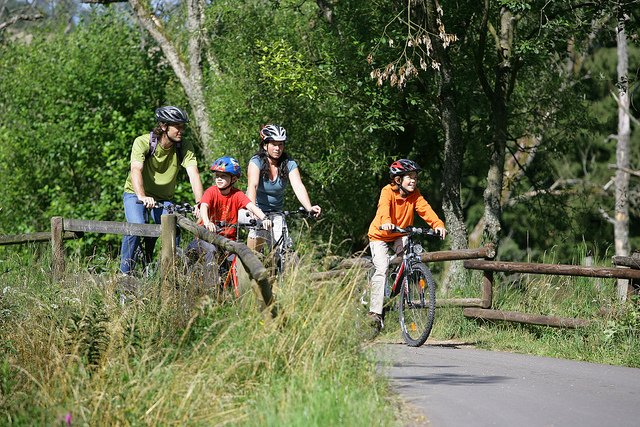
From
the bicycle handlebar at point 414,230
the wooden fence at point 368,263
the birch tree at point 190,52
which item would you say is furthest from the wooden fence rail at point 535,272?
the birch tree at point 190,52

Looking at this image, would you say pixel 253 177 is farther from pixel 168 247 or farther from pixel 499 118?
pixel 499 118

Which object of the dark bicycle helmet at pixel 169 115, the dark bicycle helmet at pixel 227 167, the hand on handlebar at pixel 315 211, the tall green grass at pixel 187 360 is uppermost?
the dark bicycle helmet at pixel 169 115

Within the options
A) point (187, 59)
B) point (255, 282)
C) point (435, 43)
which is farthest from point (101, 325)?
point (187, 59)

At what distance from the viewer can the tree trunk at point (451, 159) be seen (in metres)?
18.7

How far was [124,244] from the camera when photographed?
12336mm

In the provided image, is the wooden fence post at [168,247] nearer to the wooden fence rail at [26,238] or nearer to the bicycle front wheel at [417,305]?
the bicycle front wheel at [417,305]

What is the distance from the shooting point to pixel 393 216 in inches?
505

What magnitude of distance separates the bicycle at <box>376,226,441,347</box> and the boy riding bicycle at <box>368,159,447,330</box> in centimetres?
15

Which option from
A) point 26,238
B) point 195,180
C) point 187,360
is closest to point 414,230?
point 195,180

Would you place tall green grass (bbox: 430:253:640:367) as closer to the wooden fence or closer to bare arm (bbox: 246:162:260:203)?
the wooden fence

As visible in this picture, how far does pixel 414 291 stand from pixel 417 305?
0.28m

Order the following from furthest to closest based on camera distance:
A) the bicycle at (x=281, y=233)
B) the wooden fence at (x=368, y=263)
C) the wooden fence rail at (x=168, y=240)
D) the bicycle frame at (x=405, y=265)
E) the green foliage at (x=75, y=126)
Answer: the green foliage at (x=75, y=126) → the bicycle frame at (x=405, y=265) → the bicycle at (x=281, y=233) → the wooden fence at (x=368, y=263) → the wooden fence rail at (x=168, y=240)

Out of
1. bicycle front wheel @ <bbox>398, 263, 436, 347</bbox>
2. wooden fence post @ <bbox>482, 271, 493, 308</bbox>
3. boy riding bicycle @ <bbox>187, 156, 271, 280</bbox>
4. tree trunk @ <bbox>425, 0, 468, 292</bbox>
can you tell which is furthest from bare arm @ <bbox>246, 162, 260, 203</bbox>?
tree trunk @ <bbox>425, 0, 468, 292</bbox>

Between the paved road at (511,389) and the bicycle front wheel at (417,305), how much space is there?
46cm
